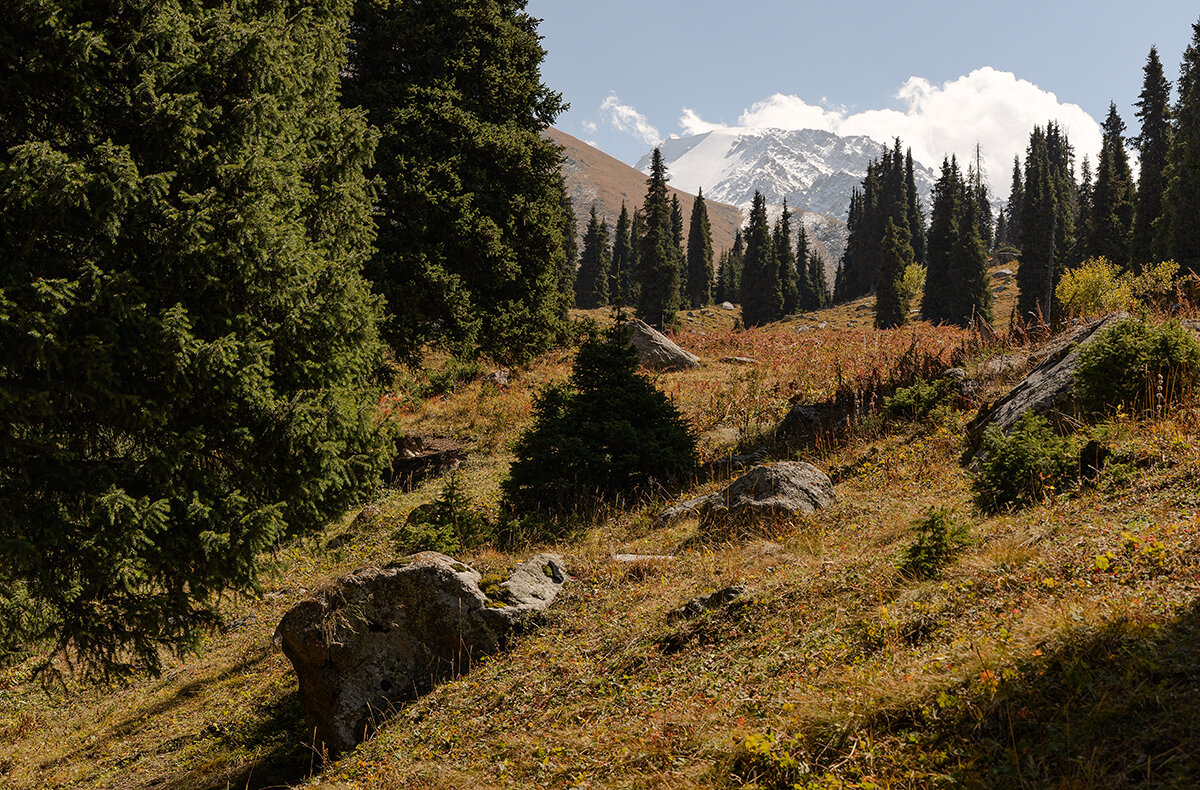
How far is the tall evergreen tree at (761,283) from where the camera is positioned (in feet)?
238

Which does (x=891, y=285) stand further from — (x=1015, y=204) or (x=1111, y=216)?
(x=1015, y=204)

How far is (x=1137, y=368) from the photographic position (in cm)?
718

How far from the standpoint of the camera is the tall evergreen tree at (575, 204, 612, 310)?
3243 inches

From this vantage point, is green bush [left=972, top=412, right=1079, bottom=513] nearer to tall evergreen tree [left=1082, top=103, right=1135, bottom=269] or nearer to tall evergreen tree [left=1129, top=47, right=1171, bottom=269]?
tall evergreen tree [left=1129, top=47, right=1171, bottom=269]

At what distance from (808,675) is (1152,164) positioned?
198 ft

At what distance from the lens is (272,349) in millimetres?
7082

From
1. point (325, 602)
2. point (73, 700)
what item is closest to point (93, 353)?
point (325, 602)

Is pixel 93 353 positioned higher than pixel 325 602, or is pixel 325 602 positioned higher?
pixel 93 353

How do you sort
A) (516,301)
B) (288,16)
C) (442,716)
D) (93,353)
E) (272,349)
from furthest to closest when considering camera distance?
(516,301), (288,16), (272,349), (442,716), (93,353)

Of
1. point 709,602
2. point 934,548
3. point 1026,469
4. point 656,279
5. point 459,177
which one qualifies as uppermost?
point 656,279

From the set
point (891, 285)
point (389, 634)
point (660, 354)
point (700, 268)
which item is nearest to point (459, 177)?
point (660, 354)

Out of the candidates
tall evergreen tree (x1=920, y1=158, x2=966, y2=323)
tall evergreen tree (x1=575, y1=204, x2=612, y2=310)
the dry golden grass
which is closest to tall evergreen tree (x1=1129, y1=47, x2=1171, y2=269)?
tall evergreen tree (x1=920, y1=158, x2=966, y2=323)

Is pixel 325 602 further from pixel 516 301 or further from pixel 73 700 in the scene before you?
pixel 516 301

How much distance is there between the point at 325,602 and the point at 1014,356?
11680 mm
